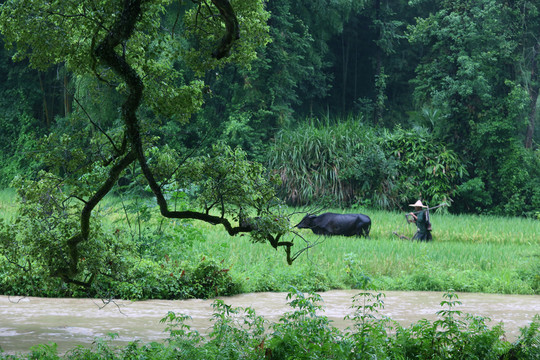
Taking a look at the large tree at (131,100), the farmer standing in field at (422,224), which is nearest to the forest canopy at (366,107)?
the farmer standing in field at (422,224)

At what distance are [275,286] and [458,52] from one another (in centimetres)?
1501

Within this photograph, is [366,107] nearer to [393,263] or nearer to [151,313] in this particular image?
[393,263]

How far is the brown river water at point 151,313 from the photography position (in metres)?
7.11

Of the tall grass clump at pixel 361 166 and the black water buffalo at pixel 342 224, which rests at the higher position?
the tall grass clump at pixel 361 166

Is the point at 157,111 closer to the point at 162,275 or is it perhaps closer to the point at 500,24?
the point at 162,275

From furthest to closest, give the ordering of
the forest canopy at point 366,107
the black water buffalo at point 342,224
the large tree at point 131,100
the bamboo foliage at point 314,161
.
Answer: the forest canopy at point 366,107, the bamboo foliage at point 314,161, the black water buffalo at point 342,224, the large tree at point 131,100

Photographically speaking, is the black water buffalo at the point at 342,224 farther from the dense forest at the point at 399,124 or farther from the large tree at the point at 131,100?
the large tree at the point at 131,100

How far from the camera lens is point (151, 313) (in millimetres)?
8297

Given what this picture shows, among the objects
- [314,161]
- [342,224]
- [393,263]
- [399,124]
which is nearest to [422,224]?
[342,224]

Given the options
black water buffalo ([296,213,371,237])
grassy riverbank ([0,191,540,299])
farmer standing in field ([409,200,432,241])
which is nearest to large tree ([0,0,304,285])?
grassy riverbank ([0,191,540,299])

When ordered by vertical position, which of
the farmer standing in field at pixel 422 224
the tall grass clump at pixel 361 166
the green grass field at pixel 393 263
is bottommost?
the green grass field at pixel 393 263

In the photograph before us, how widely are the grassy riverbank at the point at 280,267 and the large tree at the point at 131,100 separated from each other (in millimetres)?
757

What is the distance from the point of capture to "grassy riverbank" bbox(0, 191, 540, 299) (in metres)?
9.34

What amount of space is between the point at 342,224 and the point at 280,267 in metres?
4.08
